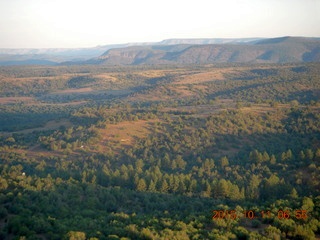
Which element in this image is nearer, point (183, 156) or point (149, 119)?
point (183, 156)

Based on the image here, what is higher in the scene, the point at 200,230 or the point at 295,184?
the point at 200,230

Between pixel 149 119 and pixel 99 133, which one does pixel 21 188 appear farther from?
pixel 149 119

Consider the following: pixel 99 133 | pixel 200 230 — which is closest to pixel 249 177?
pixel 200 230

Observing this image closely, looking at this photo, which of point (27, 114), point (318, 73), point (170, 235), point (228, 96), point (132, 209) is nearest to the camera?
point (170, 235)

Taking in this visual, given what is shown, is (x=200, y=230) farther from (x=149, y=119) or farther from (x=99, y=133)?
(x=149, y=119)

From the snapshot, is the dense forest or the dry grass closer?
the dense forest

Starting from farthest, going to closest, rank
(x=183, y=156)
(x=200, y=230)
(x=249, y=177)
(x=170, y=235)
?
(x=183, y=156)
(x=249, y=177)
(x=200, y=230)
(x=170, y=235)

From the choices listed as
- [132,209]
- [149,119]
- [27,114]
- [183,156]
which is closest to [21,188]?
[132,209]

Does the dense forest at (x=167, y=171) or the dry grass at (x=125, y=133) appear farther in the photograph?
the dry grass at (x=125, y=133)
